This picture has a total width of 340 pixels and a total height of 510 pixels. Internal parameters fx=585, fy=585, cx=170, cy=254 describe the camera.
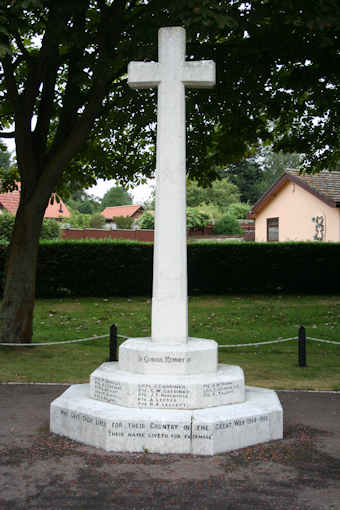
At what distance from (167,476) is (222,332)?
1085 cm

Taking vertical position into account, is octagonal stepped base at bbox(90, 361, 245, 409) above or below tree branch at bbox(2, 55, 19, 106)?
below

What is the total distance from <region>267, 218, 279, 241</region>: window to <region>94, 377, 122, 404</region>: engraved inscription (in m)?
27.3

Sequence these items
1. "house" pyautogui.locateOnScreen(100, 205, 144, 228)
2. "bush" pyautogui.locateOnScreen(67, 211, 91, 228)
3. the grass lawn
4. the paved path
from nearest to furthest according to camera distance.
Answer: the paved path → the grass lawn → "bush" pyautogui.locateOnScreen(67, 211, 91, 228) → "house" pyautogui.locateOnScreen(100, 205, 144, 228)

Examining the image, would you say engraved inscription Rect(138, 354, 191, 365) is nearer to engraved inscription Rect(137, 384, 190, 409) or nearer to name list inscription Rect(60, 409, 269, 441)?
engraved inscription Rect(137, 384, 190, 409)

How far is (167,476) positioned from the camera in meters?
4.90

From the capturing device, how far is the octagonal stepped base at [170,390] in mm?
5863

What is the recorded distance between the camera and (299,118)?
14719 millimetres

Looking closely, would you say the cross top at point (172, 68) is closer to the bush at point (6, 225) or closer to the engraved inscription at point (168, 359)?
the engraved inscription at point (168, 359)

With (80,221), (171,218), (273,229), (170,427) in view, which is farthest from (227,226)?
(170,427)

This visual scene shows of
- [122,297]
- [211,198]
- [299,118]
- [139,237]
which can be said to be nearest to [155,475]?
[299,118]

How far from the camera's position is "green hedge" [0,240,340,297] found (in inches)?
843

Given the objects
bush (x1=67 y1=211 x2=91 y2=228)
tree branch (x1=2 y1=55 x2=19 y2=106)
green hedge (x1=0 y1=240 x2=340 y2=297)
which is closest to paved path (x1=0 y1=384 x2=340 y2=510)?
tree branch (x1=2 y1=55 x2=19 y2=106)

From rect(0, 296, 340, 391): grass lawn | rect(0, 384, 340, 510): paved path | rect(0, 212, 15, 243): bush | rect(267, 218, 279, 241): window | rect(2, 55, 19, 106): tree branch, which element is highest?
rect(2, 55, 19, 106): tree branch

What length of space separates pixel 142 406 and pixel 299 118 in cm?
1073
